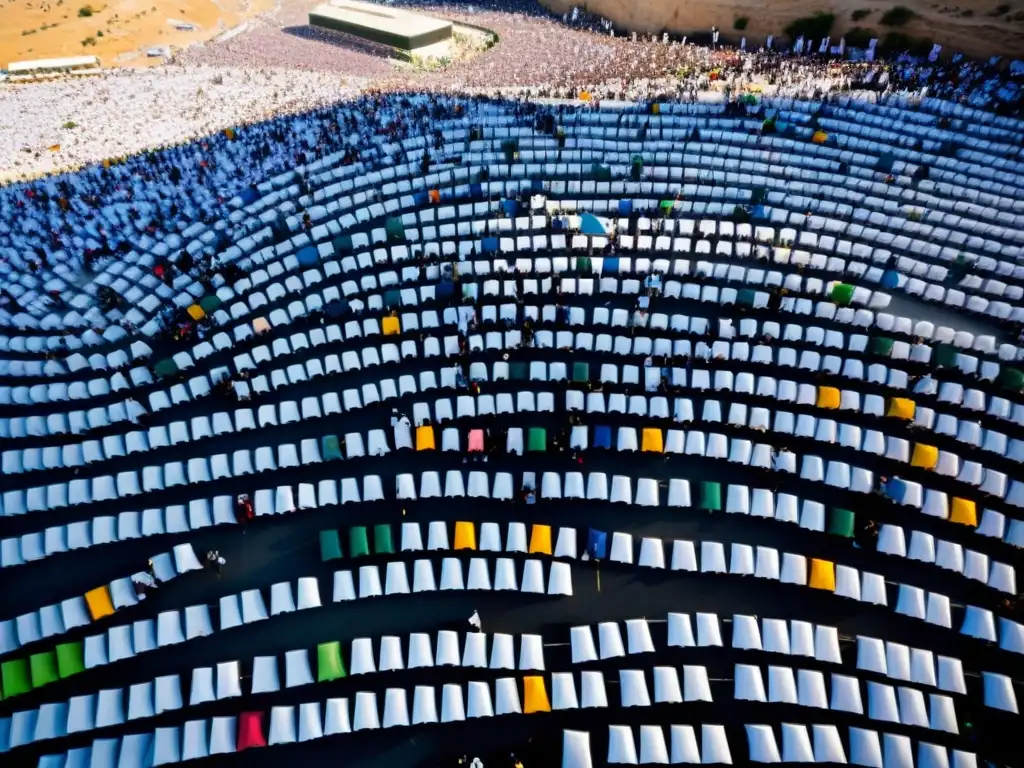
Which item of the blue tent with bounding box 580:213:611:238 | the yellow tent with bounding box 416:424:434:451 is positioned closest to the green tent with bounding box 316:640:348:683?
the yellow tent with bounding box 416:424:434:451

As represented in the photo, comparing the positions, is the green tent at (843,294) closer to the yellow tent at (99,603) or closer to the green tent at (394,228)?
the green tent at (394,228)

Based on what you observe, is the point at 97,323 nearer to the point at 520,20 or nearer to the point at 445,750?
the point at 445,750

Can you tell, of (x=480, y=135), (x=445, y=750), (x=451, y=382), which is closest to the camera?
(x=445, y=750)

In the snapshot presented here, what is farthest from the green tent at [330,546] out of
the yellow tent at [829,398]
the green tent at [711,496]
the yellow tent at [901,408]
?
the yellow tent at [901,408]

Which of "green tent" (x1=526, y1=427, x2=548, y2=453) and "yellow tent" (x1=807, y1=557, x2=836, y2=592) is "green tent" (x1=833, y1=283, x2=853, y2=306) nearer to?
"yellow tent" (x1=807, y1=557, x2=836, y2=592)

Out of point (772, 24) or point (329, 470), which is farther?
point (772, 24)

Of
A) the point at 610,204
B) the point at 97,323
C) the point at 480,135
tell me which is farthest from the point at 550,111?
the point at 97,323

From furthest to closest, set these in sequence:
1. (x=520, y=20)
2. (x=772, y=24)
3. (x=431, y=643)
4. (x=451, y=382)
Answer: (x=520, y=20)
(x=772, y=24)
(x=451, y=382)
(x=431, y=643)
